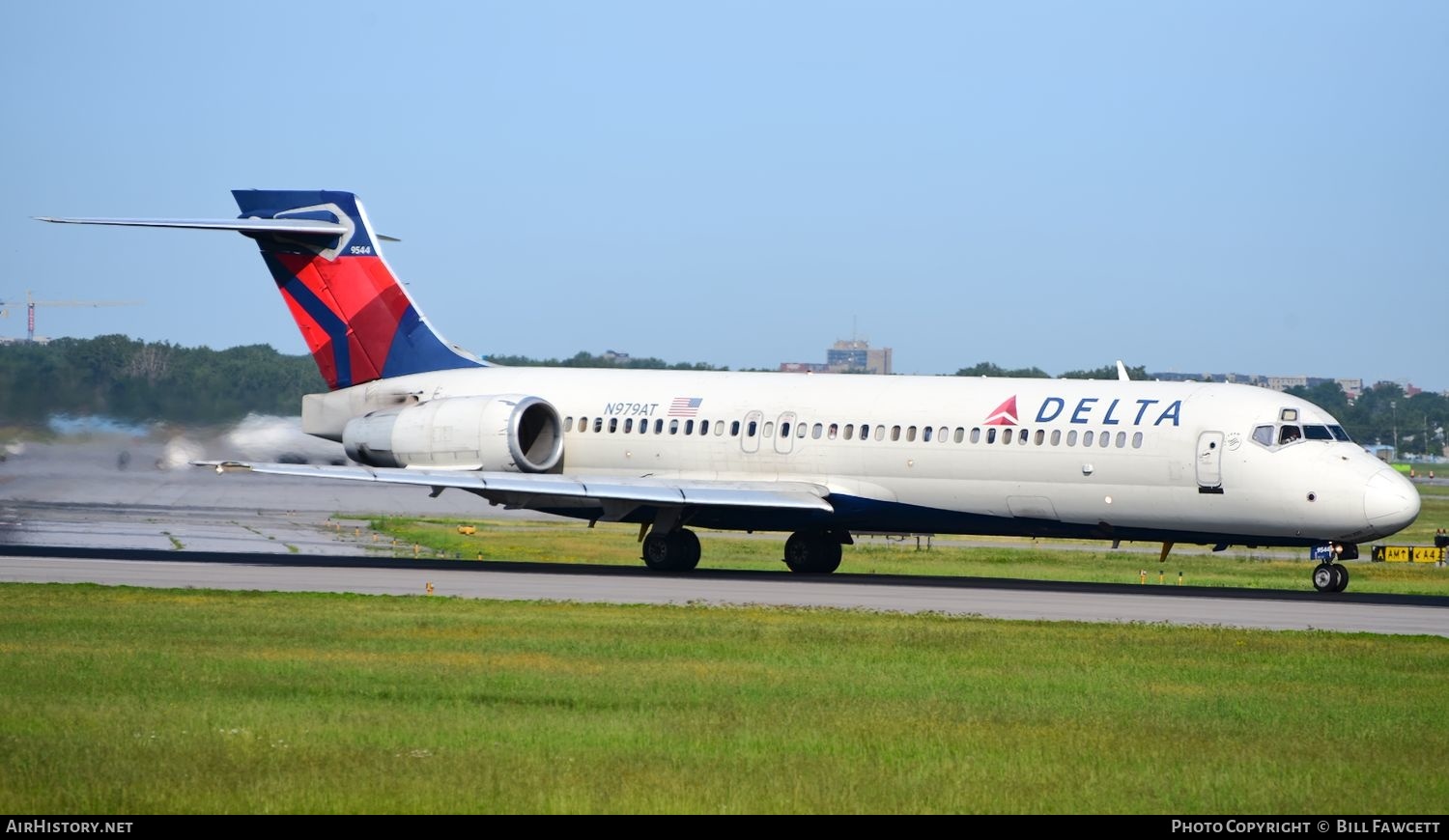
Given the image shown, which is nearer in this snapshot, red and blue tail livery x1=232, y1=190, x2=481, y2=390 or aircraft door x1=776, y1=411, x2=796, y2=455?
aircraft door x1=776, y1=411, x2=796, y2=455

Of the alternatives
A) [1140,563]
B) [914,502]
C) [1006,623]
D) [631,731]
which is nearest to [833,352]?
[1140,563]

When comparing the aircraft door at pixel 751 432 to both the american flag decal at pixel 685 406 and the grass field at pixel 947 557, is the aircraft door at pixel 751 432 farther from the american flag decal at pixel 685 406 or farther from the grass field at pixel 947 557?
the grass field at pixel 947 557

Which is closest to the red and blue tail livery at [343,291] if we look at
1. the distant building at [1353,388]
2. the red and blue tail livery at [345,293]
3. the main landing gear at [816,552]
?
the red and blue tail livery at [345,293]

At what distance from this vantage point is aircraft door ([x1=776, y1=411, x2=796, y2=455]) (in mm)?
33250

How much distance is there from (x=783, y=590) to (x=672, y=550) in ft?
16.6

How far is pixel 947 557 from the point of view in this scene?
44.7 meters

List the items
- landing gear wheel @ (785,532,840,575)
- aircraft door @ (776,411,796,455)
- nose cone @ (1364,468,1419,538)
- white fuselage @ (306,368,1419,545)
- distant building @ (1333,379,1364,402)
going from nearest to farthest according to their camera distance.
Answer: nose cone @ (1364,468,1419,538), white fuselage @ (306,368,1419,545), aircraft door @ (776,411,796,455), landing gear wheel @ (785,532,840,575), distant building @ (1333,379,1364,402)

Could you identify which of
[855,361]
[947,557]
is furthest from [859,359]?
[947,557]

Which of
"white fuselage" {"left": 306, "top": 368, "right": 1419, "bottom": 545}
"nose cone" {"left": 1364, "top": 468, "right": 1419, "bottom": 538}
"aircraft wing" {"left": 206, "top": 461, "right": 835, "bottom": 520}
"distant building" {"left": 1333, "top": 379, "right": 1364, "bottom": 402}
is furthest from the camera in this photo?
"distant building" {"left": 1333, "top": 379, "right": 1364, "bottom": 402}

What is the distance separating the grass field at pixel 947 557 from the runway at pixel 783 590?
586 centimetres

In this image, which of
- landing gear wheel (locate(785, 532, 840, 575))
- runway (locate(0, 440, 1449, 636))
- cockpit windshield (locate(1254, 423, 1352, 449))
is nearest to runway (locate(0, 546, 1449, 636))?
runway (locate(0, 440, 1449, 636))

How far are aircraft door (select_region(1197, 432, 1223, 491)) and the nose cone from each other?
219 cm

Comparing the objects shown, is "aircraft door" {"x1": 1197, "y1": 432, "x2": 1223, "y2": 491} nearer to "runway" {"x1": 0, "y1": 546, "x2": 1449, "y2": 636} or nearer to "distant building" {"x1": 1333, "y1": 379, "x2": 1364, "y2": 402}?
"runway" {"x1": 0, "y1": 546, "x2": 1449, "y2": 636}
